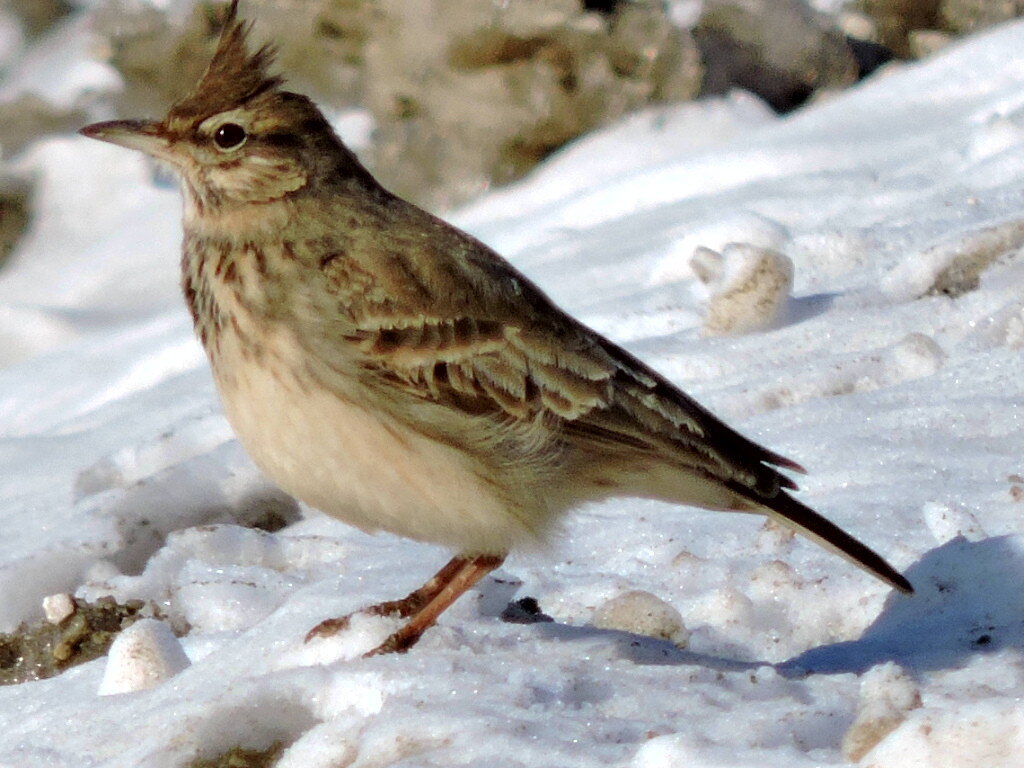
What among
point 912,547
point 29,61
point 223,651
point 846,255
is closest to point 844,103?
point 846,255

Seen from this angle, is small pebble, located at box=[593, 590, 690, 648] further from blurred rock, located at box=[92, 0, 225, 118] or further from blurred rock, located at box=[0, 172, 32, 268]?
blurred rock, located at box=[0, 172, 32, 268]

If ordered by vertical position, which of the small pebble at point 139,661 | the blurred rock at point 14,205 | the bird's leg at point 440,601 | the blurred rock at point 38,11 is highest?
the blurred rock at point 38,11

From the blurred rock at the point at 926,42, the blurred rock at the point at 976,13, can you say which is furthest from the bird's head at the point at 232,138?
the blurred rock at the point at 976,13

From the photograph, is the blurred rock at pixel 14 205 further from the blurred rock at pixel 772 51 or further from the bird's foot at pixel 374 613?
the bird's foot at pixel 374 613

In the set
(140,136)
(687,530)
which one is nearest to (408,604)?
(687,530)

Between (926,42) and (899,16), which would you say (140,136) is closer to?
(926,42)

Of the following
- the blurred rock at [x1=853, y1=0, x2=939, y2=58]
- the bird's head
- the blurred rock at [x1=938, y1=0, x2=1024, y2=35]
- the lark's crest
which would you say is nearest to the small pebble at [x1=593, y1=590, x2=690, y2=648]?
the bird's head
